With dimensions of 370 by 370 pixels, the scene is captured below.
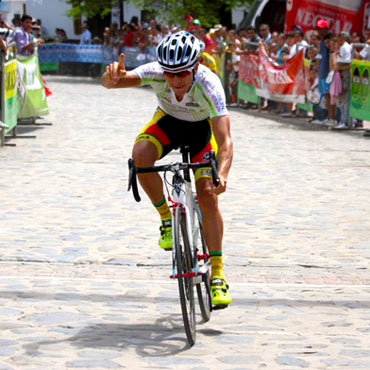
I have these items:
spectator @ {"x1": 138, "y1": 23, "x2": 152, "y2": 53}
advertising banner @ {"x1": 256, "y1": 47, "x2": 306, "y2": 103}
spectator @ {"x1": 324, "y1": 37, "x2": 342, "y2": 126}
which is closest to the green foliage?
spectator @ {"x1": 138, "y1": 23, "x2": 152, "y2": 53}

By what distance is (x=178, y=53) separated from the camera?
19.4 feet

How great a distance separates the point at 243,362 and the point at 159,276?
7.23ft

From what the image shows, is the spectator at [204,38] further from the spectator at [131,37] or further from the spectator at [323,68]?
the spectator at [131,37]

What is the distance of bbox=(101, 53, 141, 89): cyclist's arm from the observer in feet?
20.6

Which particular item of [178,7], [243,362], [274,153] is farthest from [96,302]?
[178,7]

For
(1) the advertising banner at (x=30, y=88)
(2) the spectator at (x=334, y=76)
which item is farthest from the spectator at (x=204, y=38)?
(1) the advertising banner at (x=30, y=88)

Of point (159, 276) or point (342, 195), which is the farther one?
point (342, 195)

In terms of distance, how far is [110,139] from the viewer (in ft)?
59.0

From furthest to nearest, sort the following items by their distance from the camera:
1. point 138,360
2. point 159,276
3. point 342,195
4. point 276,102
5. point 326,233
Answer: point 276,102
point 342,195
point 326,233
point 159,276
point 138,360

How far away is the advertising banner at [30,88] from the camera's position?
60.1ft

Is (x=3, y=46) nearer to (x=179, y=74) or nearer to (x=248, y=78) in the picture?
(x=179, y=74)

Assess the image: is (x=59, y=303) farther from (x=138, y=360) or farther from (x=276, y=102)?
(x=276, y=102)

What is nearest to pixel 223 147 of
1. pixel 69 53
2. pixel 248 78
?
pixel 248 78

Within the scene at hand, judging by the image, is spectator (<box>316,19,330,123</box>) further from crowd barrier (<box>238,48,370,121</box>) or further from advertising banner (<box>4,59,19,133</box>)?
advertising banner (<box>4,59,19,133</box>)
